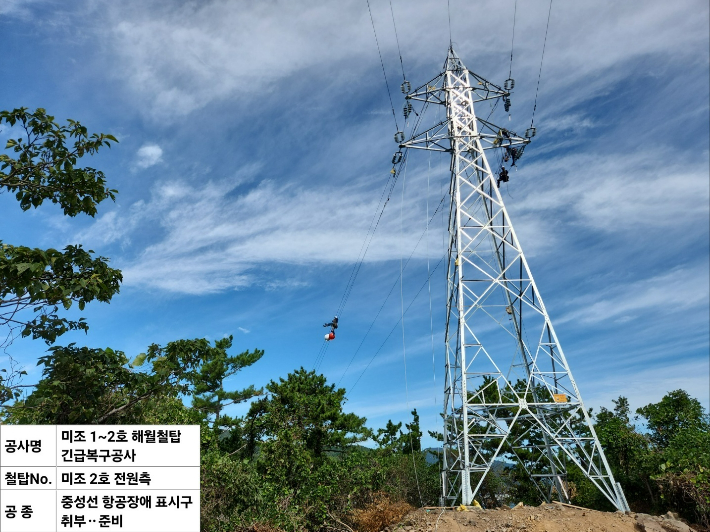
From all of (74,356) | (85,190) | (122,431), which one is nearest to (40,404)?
(74,356)

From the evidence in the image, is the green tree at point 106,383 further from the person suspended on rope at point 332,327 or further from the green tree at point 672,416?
the green tree at point 672,416

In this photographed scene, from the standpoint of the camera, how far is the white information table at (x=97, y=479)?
7.70 meters

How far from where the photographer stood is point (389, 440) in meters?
31.6

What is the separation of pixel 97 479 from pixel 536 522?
9.87m

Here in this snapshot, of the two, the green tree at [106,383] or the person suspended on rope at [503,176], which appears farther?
the person suspended on rope at [503,176]

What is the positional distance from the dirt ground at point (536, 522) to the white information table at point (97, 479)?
21.9 feet

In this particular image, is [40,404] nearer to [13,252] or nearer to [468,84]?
[13,252]

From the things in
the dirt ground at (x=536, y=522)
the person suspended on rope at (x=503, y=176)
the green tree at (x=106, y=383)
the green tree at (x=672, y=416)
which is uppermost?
the person suspended on rope at (x=503, y=176)

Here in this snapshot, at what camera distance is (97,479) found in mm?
7922

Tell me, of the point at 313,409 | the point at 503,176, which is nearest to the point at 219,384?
the point at 313,409

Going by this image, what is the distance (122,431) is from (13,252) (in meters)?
3.48

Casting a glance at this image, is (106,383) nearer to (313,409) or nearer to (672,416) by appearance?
(313,409)

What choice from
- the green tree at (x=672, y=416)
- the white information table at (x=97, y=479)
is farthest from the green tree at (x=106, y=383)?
the green tree at (x=672, y=416)

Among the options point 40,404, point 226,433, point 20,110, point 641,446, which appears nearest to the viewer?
point 20,110
